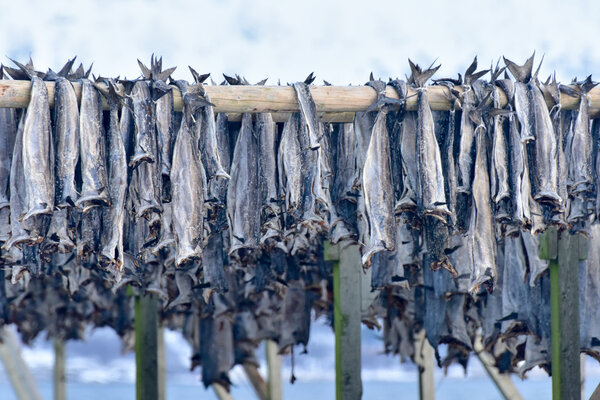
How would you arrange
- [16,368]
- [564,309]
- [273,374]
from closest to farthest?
[564,309] → [273,374] → [16,368]

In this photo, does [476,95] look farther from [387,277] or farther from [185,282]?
[185,282]

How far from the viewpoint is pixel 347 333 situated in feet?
17.1

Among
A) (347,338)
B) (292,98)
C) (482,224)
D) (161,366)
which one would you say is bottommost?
(161,366)

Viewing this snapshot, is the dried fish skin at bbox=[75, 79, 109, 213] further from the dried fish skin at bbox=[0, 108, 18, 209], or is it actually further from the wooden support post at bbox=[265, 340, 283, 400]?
the wooden support post at bbox=[265, 340, 283, 400]

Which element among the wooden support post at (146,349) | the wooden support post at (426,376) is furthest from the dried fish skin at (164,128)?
the wooden support post at (426,376)

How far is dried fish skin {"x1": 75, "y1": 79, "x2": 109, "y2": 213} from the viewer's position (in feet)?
13.4

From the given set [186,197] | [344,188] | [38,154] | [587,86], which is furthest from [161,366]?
[587,86]

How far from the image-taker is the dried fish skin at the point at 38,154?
13.1 ft

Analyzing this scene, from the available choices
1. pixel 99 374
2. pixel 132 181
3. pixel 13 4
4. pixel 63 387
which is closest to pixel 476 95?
pixel 132 181

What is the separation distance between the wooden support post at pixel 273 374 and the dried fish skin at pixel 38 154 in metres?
5.70

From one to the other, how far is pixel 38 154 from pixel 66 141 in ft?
0.52

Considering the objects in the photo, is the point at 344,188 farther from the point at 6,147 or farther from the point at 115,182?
the point at 6,147

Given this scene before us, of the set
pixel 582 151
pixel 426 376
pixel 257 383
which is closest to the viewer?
pixel 582 151

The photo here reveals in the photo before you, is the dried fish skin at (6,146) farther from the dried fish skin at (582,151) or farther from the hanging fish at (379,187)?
the dried fish skin at (582,151)
